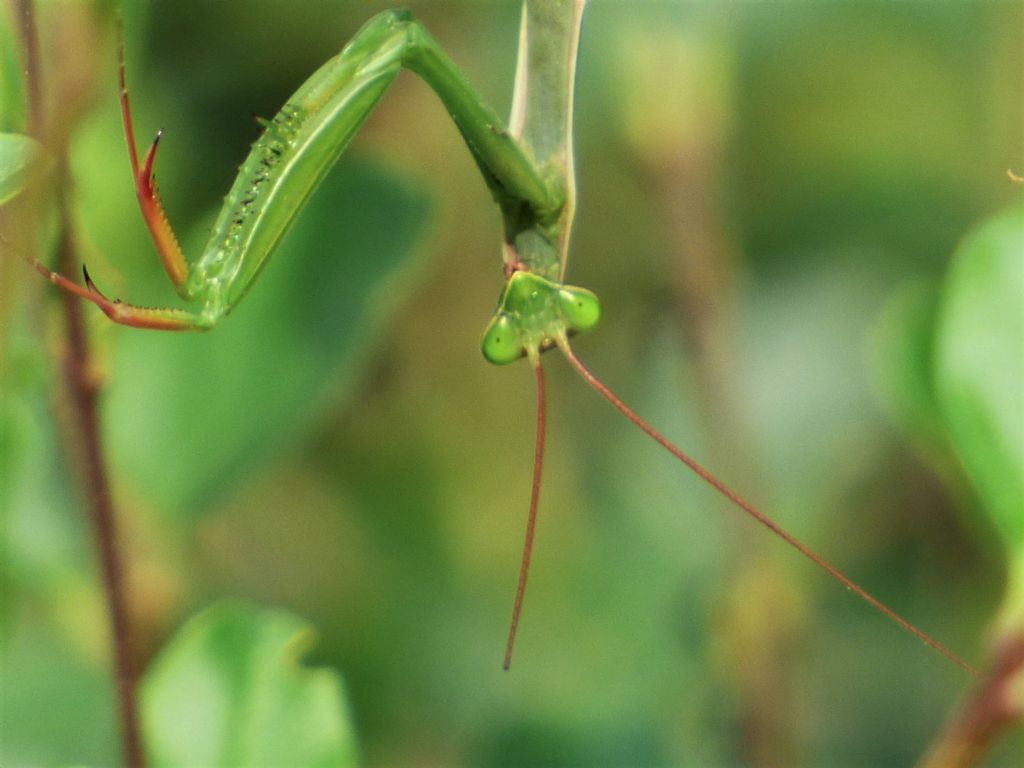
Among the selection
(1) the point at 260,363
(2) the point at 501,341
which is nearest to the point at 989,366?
(2) the point at 501,341

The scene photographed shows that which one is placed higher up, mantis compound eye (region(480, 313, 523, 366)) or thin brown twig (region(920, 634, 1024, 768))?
mantis compound eye (region(480, 313, 523, 366))

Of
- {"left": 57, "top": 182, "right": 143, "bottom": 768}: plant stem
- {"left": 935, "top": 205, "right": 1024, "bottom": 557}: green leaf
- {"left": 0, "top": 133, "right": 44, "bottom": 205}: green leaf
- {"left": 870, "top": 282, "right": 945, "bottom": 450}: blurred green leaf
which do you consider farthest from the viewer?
{"left": 870, "top": 282, "right": 945, "bottom": 450}: blurred green leaf

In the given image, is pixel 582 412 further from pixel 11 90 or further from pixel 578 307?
pixel 11 90

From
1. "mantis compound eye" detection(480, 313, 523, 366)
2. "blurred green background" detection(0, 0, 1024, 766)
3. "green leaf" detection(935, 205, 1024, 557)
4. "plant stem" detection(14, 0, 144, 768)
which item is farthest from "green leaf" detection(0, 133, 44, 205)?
"green leaf" detection(935, 205, 1024, 557)

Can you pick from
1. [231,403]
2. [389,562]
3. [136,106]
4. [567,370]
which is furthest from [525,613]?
[136,106]

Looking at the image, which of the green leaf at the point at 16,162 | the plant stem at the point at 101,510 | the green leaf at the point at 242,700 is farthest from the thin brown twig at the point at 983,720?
the green leaf at the point at 16,162

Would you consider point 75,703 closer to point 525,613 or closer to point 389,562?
point 389,562

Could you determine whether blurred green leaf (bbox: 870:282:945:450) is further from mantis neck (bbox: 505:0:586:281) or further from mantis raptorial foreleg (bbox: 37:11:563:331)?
mantis raptorial foreleg (bbox: 37:11:563:331)

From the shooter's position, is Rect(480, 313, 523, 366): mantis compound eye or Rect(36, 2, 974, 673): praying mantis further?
Rect(480, 313, 523, 366): mantis compound eye
